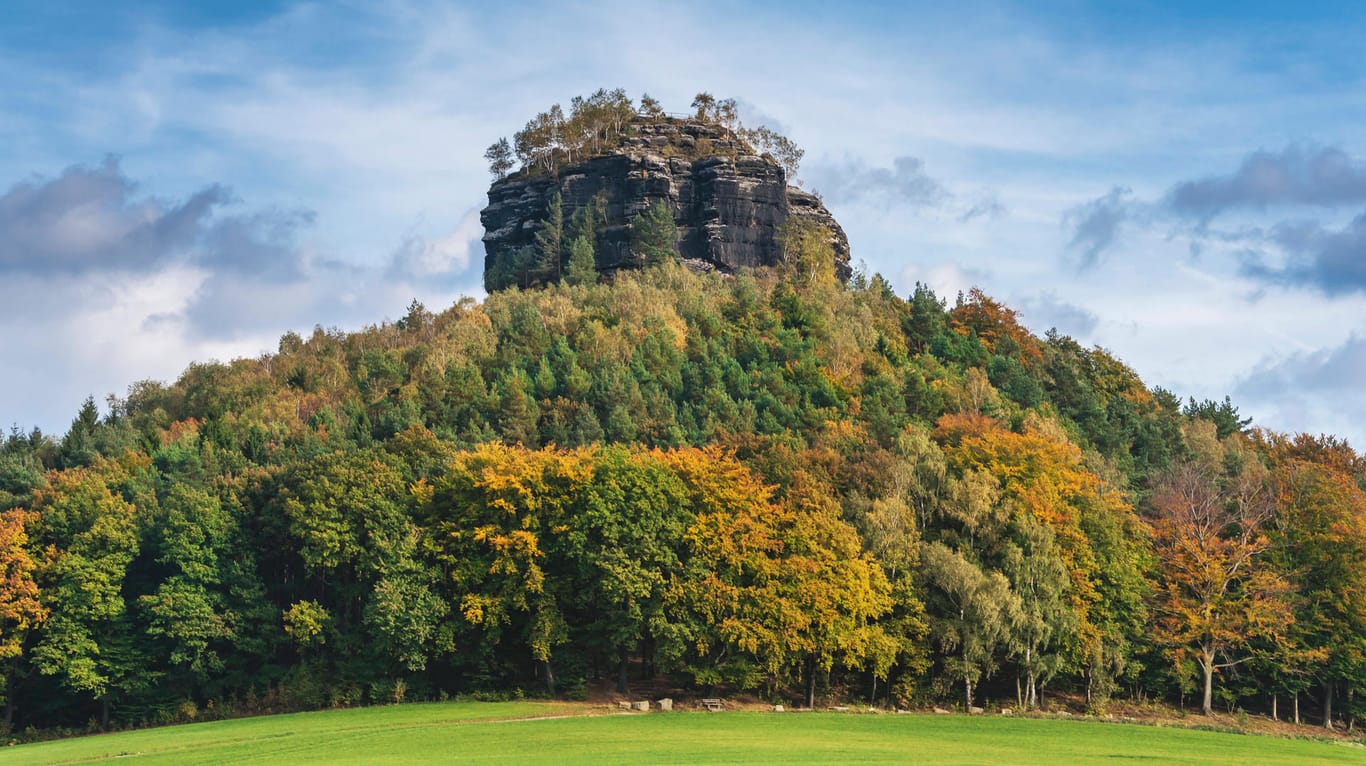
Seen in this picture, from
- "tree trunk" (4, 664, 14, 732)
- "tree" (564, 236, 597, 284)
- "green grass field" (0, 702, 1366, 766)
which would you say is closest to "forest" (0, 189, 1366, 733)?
"tree trunk" (4, 664, 14, 732)

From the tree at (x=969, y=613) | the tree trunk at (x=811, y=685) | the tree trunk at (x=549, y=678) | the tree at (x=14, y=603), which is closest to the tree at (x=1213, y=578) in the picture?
the tree at (x=969, y=613)

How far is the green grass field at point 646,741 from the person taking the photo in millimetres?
47281

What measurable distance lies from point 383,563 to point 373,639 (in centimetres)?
417

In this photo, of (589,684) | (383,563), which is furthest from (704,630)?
(383,563)

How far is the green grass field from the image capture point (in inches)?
1861

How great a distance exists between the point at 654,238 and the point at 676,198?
27.7 ft

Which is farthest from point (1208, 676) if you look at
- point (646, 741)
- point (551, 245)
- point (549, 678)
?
point (551, 245)

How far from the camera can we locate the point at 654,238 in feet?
443

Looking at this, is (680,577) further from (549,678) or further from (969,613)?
(969,613)

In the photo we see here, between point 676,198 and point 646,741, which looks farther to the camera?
point 676,198

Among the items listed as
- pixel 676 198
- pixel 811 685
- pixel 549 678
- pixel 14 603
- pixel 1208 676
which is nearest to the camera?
Result: pixel 811 685

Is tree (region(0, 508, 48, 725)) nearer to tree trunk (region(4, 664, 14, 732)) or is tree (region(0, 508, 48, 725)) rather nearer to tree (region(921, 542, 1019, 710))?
tree trunk (region(4, 664, 14, 732))

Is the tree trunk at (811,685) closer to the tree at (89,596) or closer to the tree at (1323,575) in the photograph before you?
the tree at (1323,575)

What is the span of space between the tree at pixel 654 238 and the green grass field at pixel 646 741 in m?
74.4
